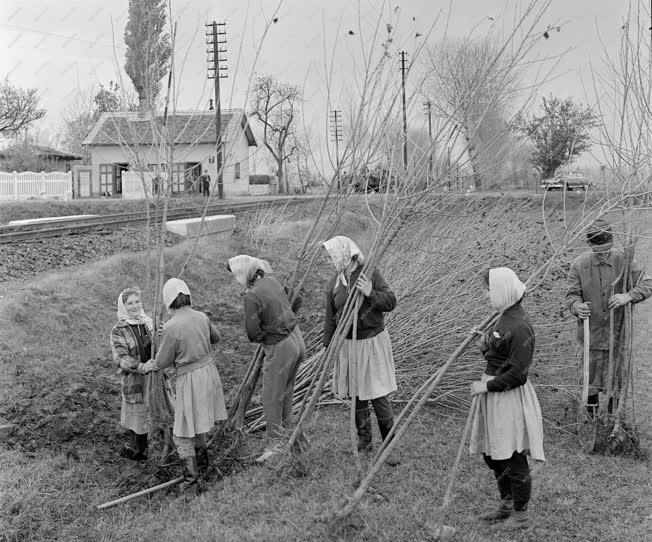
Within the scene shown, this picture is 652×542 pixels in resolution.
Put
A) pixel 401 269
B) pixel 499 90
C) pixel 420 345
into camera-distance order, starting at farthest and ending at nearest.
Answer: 1. pixel 401 269
2. pixel 420 345
3. pixel 499 90

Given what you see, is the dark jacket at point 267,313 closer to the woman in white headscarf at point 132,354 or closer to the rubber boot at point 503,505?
Answer: the woman in white headscarf at point 132,354

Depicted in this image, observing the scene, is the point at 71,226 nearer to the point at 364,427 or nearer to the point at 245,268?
the point at 245,268

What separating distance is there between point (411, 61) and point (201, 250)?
960cm

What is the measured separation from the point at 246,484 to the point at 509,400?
6.39 ft

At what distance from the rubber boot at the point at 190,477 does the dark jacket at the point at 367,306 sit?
1.30 meters

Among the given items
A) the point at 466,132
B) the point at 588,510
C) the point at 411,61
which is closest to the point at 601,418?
the point at 588,510

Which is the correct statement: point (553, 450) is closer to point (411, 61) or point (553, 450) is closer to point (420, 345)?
point (420, 345)

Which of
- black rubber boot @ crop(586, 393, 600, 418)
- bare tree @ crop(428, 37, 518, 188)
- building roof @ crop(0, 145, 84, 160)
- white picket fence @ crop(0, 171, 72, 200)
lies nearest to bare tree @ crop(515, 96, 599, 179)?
bare tree @ crop(428, 37, 518, 188)

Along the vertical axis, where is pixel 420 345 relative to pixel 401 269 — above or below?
below

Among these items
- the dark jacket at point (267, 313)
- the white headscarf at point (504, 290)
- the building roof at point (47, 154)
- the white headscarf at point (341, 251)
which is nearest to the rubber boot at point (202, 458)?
the dark jacket at point (267, 313)

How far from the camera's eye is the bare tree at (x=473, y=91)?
4289 millimetres

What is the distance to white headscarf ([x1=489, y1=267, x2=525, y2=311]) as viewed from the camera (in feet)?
12.8

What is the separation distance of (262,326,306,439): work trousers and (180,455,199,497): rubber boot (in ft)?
2.04

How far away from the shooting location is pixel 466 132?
15.1ft
